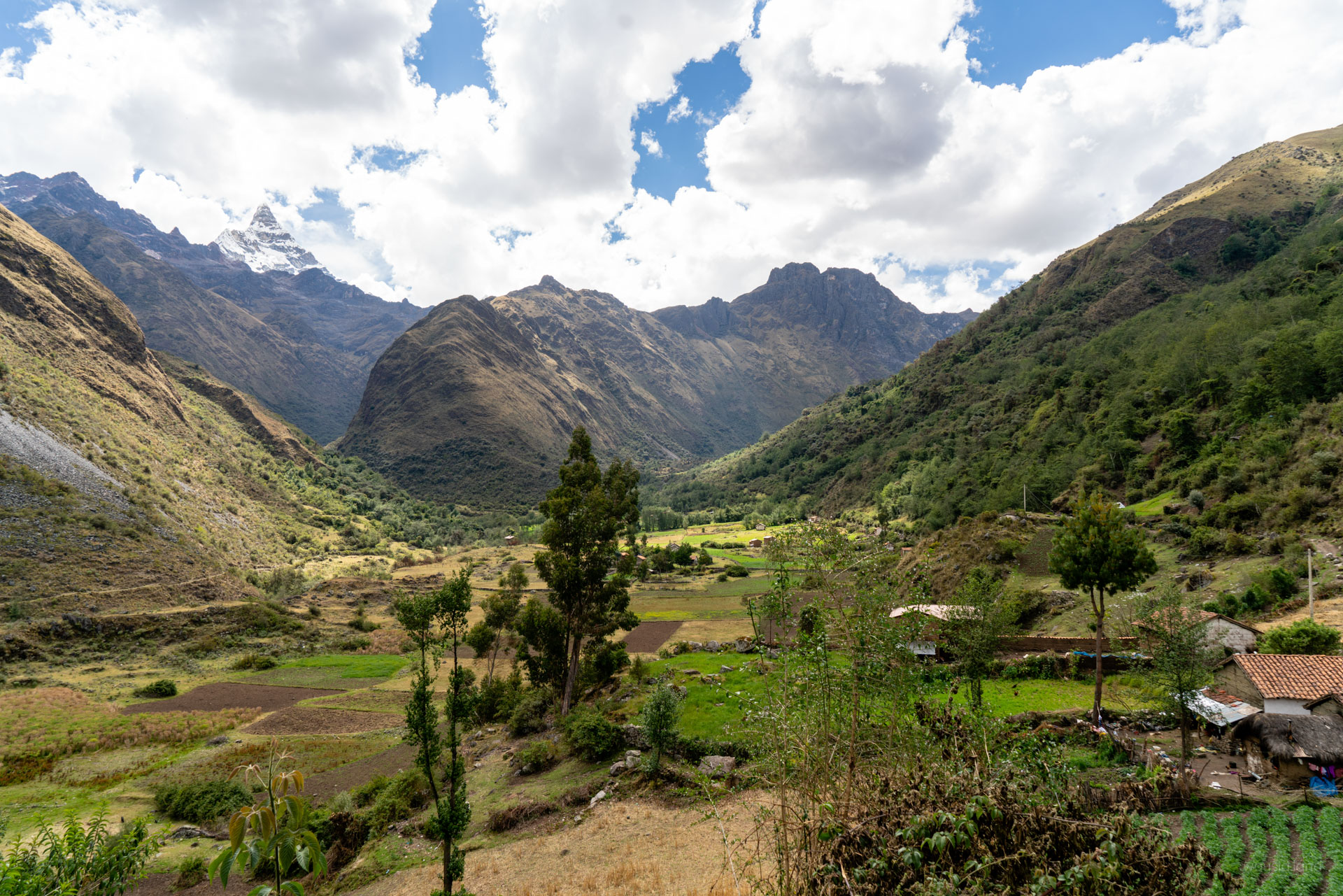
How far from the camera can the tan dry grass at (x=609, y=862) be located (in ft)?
50.3

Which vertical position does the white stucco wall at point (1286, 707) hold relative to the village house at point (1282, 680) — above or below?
below

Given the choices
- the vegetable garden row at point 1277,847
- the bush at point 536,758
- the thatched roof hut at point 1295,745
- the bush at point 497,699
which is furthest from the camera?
the bush at point 497,699

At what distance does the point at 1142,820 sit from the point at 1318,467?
1734 inches

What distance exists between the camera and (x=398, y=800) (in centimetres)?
2147

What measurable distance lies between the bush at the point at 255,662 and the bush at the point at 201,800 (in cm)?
2829

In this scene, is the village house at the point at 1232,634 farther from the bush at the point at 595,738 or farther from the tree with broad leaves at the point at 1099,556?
the bush at the point at 595,738

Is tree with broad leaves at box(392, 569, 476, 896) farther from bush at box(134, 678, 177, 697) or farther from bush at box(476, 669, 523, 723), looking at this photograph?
bush at box(134, 678, 177, 697)

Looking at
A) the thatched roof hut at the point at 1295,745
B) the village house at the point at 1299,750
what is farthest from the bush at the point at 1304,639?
the village house at the point at 1299,750

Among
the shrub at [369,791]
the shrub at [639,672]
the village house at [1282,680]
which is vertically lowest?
the shrub at [369,791]

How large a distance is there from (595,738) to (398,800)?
7.89 meters

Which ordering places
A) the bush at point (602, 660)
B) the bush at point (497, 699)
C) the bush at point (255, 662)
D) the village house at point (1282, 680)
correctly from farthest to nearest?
1. the bush at point (255, 662)
2. the bush at point (497, 699)
3. the bush at point (602, 660)
4. the village house at point (1282, 680)

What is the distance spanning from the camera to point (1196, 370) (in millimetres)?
61469

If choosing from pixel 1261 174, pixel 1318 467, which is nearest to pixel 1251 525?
pixel 1318 467

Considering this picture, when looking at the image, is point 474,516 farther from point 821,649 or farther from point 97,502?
point 821,649
